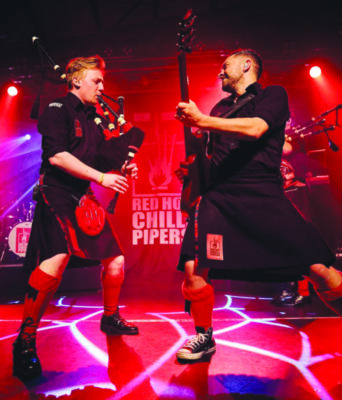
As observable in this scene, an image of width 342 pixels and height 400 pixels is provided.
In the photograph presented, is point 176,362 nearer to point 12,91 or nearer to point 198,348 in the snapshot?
point 198,348

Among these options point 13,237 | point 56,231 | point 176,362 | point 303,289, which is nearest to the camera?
point 176,362

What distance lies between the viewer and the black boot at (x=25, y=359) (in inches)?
70.2

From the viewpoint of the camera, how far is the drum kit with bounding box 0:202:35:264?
6133 millimetres

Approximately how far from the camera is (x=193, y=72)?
6.99 meters

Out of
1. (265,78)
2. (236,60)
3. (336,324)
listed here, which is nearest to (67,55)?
(265,78)

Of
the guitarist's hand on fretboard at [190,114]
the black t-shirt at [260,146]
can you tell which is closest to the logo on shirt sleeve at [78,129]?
the guitarist's hand on fretboard at [190,114]

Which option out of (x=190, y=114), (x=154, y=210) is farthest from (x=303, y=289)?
(x=154, y=210)

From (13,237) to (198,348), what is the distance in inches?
215

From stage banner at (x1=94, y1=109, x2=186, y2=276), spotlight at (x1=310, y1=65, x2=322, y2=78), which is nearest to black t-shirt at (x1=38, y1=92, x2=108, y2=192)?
stage banner at (x1=94, y1=109, x2=186, y2=276)

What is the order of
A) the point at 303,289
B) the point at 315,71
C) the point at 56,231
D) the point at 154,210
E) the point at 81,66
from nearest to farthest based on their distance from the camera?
1. the point at 56,231
2. the point at 81,66
3. the point at 303,289
4. the point at 315,71
5. the point at 154,210

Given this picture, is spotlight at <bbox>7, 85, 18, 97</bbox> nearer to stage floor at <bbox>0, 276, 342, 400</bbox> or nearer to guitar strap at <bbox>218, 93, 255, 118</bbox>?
stage floor at <bbox>0, 276, 342, 400</bbox>

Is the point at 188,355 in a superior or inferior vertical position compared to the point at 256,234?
inferior

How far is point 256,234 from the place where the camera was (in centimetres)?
174

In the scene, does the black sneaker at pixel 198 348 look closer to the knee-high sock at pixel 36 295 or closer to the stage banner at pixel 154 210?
the knee-high sock at pixel 36 295
